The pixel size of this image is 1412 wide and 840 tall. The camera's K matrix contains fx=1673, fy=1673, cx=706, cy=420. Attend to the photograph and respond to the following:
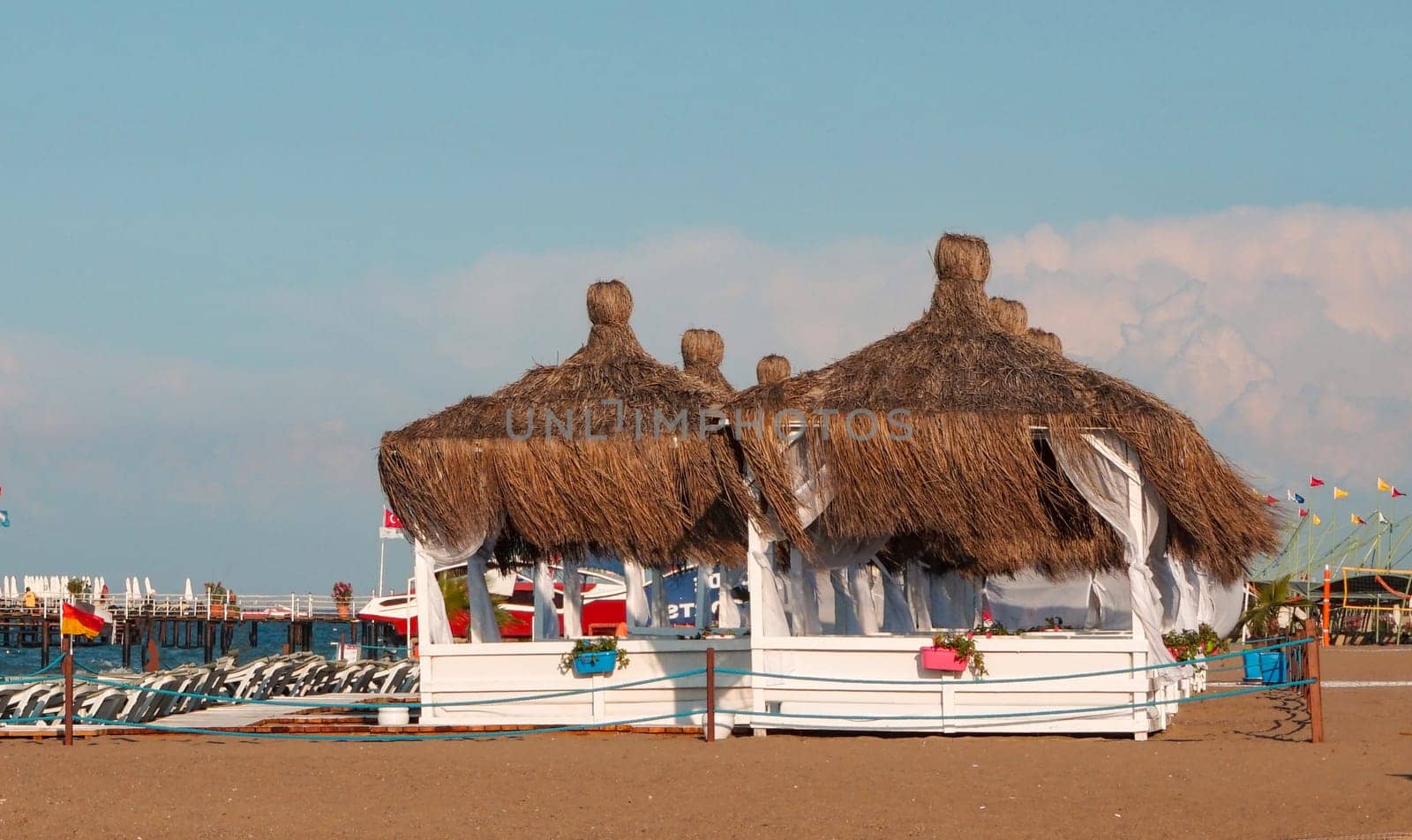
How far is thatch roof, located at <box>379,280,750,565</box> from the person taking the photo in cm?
1549

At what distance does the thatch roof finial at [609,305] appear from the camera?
56.6ft

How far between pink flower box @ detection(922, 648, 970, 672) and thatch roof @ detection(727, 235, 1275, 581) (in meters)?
1.03

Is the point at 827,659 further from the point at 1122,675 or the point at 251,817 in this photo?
the point at 251,817

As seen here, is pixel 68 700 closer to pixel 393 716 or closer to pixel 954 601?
pixel 393 716

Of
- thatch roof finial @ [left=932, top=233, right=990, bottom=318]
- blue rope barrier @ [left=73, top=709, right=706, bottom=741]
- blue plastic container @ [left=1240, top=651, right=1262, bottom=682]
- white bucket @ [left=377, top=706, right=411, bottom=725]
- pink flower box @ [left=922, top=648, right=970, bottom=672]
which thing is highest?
thatch roof finial @ [left=932, top=233, right=990, bottom=318]

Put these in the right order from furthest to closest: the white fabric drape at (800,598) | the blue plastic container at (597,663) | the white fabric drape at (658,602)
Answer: the white fabric drape at (658,602), the white fabric drape at (800,598), the blue plastic container at (597,663)

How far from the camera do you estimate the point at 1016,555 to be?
19.6 meters

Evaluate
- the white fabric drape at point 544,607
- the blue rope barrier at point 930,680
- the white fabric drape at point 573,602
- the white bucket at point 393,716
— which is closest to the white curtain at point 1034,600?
the white fabric drape at point 544,607

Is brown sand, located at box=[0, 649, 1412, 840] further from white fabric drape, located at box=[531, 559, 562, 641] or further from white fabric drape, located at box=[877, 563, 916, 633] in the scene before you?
white fabric drape, located at box=[877, 563, 916, 633]

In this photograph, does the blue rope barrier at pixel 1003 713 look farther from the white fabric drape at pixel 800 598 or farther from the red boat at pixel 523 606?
the red boat at pixel 523 606

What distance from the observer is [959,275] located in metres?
15.6

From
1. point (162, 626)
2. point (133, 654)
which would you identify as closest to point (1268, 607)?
point (162, 626)

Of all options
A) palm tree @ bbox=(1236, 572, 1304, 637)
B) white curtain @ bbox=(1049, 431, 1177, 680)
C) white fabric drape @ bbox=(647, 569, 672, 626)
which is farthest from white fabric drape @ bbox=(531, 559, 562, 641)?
palm tree @ bbox=(1236, 572, 1304, 637)

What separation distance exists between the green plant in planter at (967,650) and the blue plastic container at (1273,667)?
14.2 feet
